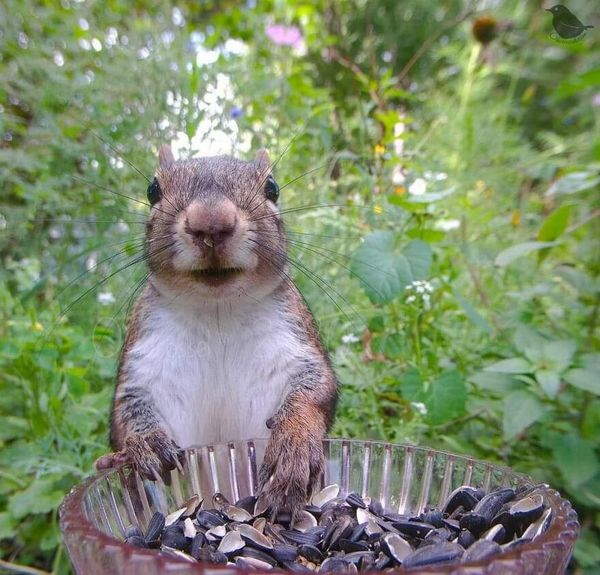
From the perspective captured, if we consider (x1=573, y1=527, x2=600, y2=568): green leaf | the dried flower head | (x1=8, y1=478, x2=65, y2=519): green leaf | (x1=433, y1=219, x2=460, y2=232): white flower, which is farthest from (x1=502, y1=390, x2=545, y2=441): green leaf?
the dried flower head

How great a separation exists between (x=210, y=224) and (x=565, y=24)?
522 mm

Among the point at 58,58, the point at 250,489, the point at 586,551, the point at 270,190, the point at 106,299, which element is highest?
the point at 58,58

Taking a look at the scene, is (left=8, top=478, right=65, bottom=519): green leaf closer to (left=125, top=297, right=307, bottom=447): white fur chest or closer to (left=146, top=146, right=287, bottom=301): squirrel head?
(left=125, top=297, right=307, bottom=447): white fur chest

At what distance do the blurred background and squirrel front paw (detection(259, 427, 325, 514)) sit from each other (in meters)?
0.44

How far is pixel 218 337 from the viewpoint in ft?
3.55

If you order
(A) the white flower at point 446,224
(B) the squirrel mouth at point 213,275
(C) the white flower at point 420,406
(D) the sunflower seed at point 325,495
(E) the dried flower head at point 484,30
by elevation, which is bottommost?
(D) the sunflower seed at point 325,495

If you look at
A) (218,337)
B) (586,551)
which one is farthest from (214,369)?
(586,551)

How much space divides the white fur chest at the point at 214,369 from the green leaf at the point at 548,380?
474 millimetres

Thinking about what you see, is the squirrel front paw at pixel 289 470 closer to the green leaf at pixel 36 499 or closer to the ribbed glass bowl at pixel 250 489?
the ribbed glass bowl at pixel 250 489

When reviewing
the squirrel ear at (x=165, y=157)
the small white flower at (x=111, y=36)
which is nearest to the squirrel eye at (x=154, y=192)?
the squirrel ear at (x=165, y=157)

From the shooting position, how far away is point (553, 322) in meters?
1.78

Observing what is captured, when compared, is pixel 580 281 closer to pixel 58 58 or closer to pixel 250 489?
pixel 250 489

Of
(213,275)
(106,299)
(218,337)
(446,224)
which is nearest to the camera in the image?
(213,275)

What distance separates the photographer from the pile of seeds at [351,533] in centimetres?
66
